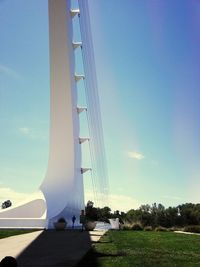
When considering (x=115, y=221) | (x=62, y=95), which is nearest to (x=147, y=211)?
(x=115, y=221)

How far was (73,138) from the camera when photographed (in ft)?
92.5

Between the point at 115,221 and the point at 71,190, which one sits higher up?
the point at 71,190

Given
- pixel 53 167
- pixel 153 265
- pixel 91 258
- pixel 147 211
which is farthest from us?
pixel 147 211

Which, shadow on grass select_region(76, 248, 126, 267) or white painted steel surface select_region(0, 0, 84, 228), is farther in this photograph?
white painted steel surface select_region(0, 0, 84, 228)

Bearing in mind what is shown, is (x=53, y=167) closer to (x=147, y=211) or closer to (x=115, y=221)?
(x=115, y=221)

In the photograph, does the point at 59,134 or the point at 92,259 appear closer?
the point at 92,259

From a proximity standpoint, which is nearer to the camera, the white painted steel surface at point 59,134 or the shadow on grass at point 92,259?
the shadow on grass at point 92,259

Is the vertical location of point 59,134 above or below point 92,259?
above

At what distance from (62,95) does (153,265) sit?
19363mm

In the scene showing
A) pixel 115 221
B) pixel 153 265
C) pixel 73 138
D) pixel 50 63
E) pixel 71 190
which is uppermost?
pixel 50 63

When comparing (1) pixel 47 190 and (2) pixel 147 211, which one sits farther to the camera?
(2) pixel 147 211

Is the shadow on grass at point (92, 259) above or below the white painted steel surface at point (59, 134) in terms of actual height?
below

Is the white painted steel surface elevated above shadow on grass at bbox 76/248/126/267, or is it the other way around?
the white painted steel surface

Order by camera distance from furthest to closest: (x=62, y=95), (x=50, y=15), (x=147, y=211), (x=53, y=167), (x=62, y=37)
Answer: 1. (x=147, y=211)
2. (x=53, y=167)
3. (x=62, y=95)
4. (x=62, y=37)
5. (x=50, y=15)
